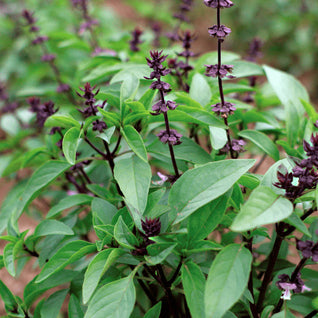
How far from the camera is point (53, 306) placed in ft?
4.00

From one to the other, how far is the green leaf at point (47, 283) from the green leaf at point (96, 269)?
31cm

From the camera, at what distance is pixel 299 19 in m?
4.31

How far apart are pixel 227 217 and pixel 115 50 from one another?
1413 millimetres

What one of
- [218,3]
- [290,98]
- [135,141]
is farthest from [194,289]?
[290,98]

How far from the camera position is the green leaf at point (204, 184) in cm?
95

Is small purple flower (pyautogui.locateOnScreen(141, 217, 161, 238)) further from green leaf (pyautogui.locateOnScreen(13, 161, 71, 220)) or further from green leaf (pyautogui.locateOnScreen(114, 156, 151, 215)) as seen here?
green leaf (pyautogui.locateOnScreen(13, 161, 71, 220))

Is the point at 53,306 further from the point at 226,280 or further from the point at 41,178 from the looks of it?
the point at 226,280

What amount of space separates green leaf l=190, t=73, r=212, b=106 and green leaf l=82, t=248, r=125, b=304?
0.71 metres

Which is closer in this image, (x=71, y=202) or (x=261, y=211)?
(x=261, y=211)

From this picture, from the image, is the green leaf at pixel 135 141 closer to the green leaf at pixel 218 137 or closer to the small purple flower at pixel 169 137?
the small purple flower at pixel 169 137

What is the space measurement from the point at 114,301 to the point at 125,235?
178 mm

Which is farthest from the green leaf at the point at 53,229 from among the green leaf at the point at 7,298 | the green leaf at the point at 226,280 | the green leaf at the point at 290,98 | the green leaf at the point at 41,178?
the green leaf at the point at 290,98

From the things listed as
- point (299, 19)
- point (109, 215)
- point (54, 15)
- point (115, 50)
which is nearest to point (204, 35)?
point (299, 19)

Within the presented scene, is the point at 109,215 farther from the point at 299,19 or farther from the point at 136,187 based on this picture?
the point at 299,19
